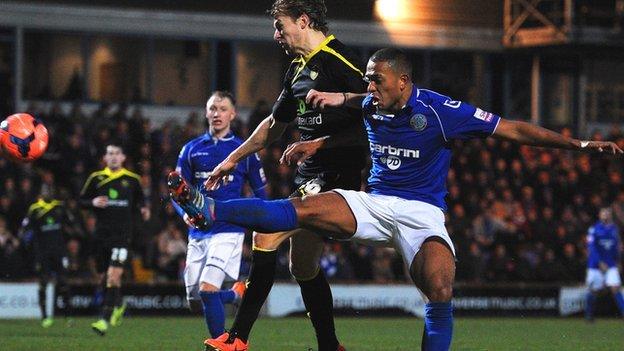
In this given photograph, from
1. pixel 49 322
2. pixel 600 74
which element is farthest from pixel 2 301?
pixel 600 74

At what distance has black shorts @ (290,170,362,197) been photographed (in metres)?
9.91

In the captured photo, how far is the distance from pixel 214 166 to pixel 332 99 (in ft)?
11.3

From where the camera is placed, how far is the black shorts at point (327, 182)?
9.91 meters

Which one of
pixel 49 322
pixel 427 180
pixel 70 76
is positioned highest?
pixel 70 76

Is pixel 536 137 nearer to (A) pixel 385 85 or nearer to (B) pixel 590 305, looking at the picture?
(A) pixel 385 85

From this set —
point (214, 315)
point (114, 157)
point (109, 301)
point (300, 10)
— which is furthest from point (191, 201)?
point (114, 157)

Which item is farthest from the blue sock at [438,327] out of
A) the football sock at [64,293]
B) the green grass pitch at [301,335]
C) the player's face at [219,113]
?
the football sock at [64,293]

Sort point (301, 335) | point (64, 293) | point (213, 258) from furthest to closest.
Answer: point (64, 293), point (301, 335), point (213, 258)

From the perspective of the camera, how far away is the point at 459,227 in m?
26.2

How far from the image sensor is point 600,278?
2484 centimetres

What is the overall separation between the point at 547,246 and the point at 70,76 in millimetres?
11335

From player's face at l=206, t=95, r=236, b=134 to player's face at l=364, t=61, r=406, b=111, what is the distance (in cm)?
349

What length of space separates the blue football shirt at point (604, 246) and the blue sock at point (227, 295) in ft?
46.6

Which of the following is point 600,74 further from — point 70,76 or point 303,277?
point 303,277
